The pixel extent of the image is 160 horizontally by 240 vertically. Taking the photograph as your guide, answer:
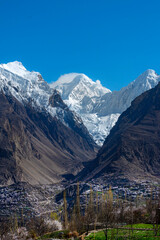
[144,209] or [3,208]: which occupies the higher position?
[3,208]

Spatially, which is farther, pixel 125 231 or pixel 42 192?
pixel 42 192

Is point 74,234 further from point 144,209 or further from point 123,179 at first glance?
point 123,179

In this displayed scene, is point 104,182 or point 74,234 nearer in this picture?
point 74,234

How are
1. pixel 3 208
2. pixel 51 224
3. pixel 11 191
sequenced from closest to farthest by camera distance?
1. pixel 51 224
2. pixel 3 208
3. pixel 11 191

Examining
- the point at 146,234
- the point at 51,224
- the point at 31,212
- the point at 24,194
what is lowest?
the point at 146,234

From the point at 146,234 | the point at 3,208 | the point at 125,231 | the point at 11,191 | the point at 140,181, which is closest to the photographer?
the point at 146,234

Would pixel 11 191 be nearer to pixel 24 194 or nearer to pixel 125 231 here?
pixel 24 194

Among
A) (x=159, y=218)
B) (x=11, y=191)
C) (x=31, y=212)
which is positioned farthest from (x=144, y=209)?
(x=11, y=191)

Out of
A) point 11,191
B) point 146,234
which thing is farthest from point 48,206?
point 146,234

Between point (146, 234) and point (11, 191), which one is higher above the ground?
point (11, 191)
